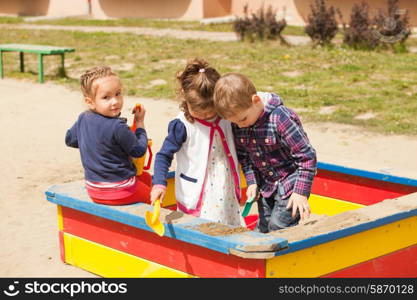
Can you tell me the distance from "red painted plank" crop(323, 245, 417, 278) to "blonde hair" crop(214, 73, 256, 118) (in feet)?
2.67

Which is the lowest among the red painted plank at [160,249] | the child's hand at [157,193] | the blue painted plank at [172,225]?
the red painted plank at [160,249]

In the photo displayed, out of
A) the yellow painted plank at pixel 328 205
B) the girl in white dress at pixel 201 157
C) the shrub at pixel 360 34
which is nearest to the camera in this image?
the girl in white dress at pixel 201 157

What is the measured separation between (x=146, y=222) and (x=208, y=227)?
31cm

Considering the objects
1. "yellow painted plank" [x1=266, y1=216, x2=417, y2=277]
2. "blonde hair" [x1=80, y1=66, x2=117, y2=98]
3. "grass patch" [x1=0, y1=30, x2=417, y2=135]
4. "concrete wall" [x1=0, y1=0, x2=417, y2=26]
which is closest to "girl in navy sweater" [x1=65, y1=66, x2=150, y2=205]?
"blonde hair" [x1=80, y1=66, x2=117, y2=98]

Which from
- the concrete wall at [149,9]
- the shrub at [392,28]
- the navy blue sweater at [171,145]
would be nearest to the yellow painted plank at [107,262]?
the navy blue sweater at [171,145]

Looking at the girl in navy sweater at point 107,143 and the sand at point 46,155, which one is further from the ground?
the girl in navy sweater at point 107,143

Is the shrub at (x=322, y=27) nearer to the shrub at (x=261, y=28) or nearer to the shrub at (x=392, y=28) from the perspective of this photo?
the shrub at (x=392, y=28)

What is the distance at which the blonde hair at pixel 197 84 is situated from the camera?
3.62 metres

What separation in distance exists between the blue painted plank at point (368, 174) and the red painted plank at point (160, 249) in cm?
156

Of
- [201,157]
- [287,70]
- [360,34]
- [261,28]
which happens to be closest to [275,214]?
[201,157]

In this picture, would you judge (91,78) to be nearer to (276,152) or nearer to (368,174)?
(276,152)

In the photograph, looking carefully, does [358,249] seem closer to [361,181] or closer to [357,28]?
[361,181]

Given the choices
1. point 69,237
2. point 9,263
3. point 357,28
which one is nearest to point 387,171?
point 69,237

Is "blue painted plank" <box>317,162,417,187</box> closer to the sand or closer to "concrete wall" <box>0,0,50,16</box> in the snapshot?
the sand
